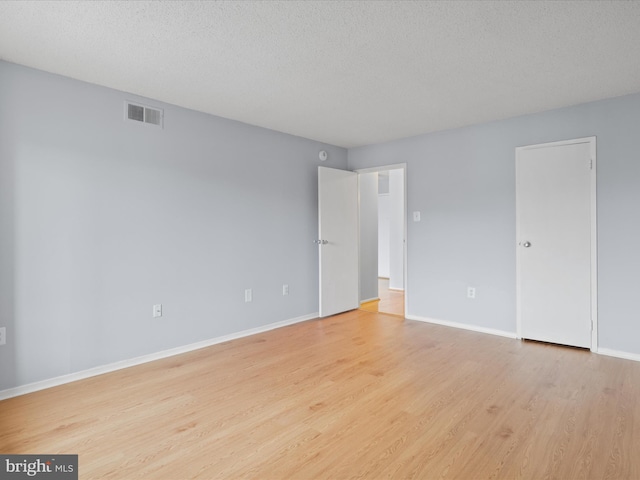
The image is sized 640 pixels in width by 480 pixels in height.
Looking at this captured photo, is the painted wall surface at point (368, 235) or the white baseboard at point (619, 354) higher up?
the painted wall surface at point (368, 235)

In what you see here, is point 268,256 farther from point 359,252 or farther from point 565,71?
point 565,71

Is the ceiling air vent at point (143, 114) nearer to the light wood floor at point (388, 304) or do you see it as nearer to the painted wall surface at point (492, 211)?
the painted wall surface at point (492, 211)

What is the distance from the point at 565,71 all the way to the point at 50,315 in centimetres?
426

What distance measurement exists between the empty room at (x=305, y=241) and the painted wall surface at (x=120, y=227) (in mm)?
19

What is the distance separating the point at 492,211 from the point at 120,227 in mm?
3718

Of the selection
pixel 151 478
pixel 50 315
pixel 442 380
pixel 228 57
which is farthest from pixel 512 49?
pixel 50 315

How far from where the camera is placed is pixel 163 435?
6.77ft

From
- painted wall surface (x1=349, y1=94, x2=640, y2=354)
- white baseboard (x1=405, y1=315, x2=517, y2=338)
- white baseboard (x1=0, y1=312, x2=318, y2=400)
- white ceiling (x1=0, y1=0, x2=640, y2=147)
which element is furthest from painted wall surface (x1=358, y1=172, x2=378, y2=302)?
white ceiling (x1=0, y1=0, x2=640, y2=147)

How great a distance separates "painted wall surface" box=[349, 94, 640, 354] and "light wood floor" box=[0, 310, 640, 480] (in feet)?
2.15

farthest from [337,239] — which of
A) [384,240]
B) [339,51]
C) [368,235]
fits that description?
[384,240]

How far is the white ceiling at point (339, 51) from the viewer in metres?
1.96

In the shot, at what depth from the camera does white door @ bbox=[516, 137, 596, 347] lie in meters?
3.41

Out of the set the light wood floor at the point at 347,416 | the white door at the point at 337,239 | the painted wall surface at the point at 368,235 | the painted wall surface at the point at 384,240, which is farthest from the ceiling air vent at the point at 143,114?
the painted wall surface at the point at 384,240

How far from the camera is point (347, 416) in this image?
2.25 meters
